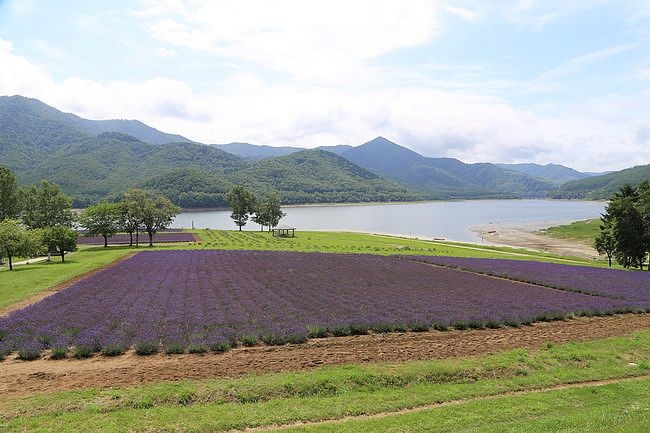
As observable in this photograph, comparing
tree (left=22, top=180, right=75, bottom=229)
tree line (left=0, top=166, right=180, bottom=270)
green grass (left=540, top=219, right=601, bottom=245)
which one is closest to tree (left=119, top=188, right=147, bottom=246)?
tree line (left=0, top=166, right=180, bottom=270)

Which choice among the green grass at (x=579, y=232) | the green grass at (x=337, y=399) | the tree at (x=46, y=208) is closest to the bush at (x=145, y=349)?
the green grass at (x=337, y=399)

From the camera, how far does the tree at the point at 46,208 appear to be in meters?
89.2

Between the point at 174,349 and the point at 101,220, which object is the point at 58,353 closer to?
the point at 174,349

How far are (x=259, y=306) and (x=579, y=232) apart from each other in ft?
433

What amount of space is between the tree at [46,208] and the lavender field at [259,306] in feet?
204

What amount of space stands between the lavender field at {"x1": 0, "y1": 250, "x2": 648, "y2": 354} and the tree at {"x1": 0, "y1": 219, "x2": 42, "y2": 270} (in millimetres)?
13105

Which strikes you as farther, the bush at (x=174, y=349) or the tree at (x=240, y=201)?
the tree at (x=240, y=201)

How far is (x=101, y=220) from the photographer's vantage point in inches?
2953

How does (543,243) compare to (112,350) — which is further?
(543,243)

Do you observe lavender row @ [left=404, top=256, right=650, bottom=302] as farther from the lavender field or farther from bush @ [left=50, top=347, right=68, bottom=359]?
bush @ [left=50, top=347, right=68, bottom=359]

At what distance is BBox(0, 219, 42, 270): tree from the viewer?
44.3 meters

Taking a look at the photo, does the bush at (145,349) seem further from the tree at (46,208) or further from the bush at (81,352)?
the tree at (46,208)

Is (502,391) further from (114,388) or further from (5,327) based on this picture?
(5,327)

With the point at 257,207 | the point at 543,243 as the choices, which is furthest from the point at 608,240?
the point at 257,207
